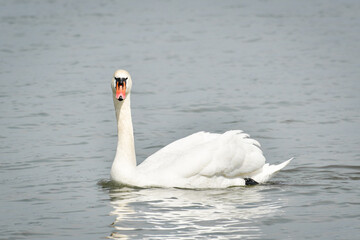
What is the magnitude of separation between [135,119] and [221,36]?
1080cm

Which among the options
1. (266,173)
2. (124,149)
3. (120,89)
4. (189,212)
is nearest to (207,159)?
(266,173)

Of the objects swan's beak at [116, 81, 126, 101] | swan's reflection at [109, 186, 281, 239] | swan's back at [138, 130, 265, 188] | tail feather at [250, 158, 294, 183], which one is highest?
swan's beak at [116, 81, 126, 101]

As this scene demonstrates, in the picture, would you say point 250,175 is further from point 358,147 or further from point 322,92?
point 322,92

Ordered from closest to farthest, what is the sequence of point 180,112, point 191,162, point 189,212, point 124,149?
point 189,212 < point 191,162 < point 124,149 < point 180,112

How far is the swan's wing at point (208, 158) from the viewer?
33.5ft

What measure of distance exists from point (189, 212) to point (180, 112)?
251 inches

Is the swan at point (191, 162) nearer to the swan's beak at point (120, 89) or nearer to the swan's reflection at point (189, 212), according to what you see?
the swan's beak at point (120, 89)

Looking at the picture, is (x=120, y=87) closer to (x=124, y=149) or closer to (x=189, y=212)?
(x=124, y=149)

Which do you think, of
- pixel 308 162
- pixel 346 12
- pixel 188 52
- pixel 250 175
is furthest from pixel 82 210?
pixel 346 12

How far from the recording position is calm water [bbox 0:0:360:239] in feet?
29.5

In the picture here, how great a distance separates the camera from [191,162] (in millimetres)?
10164

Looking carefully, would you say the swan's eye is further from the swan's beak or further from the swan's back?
the swan's back

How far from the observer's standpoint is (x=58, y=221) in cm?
904

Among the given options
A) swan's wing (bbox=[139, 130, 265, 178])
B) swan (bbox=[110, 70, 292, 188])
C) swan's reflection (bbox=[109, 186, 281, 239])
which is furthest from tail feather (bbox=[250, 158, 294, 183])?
swan's reflection (bbox=[109, 186, 281, 239])
